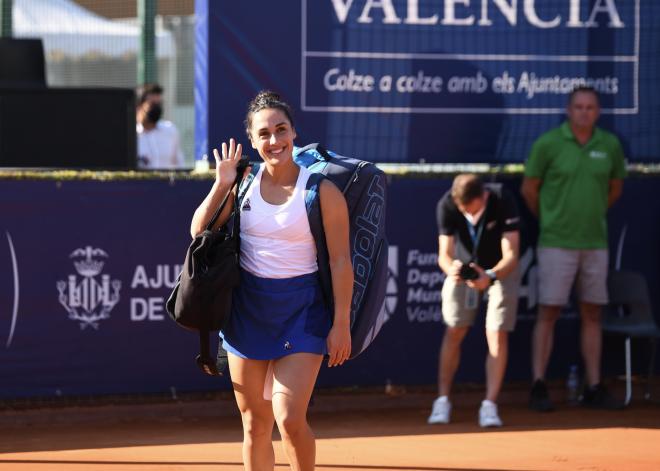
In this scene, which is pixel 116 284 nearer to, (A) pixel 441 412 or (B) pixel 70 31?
(A) pixel 441 412

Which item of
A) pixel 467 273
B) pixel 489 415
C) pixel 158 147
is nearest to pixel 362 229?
pixel 467 273

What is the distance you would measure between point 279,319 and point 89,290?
3716 millimetres

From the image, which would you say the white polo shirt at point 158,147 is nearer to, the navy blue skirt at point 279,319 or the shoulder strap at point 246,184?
the shoulder strap at point 246,184

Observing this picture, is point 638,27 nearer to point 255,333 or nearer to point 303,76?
point 303,76

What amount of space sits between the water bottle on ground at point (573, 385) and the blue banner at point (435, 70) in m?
1.75

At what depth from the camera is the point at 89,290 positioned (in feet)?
31.0

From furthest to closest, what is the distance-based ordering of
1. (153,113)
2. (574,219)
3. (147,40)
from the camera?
(147,40)
(153,113)
(574,219)

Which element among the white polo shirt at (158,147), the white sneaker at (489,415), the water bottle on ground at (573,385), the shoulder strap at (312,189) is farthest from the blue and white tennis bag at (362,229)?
the white polo shirt at (158,147)

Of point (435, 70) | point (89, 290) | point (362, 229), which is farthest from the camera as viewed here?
point (435, 70)

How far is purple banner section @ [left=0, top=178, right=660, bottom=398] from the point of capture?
30.6ft

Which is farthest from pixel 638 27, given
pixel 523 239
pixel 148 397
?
pixel 148 397

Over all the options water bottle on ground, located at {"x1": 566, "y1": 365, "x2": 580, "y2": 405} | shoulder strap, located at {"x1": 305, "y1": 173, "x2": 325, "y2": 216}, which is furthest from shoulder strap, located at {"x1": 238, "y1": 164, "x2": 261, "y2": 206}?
water bottle on ground, located at {"x1": 566, "y1": 365, "x2": 580, "y2": 405}

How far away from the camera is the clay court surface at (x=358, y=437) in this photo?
8203 mm

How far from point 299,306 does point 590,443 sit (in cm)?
351
